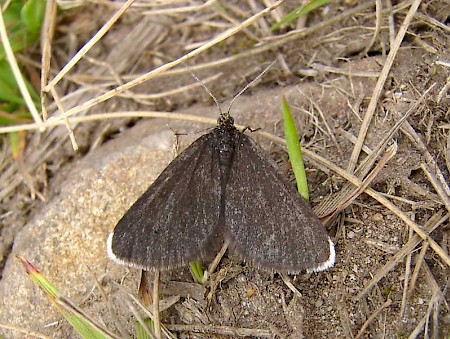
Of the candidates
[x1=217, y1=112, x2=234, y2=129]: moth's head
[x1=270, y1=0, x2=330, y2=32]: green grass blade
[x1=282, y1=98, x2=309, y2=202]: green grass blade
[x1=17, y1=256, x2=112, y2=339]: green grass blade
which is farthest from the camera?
[x1=270, y1=0, x2=330, y2=32]: green grass blade

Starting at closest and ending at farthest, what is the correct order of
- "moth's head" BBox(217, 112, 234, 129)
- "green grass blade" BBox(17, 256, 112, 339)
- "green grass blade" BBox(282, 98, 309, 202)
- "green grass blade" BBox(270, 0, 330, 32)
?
"green grass blade" BBox(17, 256, 112, 339)
"green grass blade" BBox(282, 98, 309, 202)
"moth's head" BBox(217, 112, 234, 129)
"green grass blade" BBox(270, 0, 330, 32)

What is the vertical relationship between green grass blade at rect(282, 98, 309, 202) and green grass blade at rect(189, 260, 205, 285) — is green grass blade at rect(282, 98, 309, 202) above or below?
above

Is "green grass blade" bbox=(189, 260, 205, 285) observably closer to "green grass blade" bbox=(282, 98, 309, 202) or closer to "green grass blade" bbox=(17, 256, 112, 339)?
"green grass blade" bbox=(17, 256, 112, 339)

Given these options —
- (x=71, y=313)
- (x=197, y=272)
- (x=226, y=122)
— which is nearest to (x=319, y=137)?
(x=226, y=122)

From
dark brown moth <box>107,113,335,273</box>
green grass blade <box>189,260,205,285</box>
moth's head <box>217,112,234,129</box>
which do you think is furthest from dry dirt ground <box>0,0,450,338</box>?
moth's head <box>217,112,234,129</box>

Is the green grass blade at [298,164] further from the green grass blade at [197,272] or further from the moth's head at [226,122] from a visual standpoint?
the green grass blade at [197,272]

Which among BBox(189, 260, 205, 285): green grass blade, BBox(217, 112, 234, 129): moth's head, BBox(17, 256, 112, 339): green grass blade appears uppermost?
BBox(217, 112, 234, 129): moth's head

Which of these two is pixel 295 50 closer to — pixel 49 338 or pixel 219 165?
pixel 219 165

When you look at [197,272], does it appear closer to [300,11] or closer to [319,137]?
[319,137]

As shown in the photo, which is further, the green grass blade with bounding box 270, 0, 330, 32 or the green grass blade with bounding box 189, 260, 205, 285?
the green grass blade with bounding box 270, 0, 330, 32

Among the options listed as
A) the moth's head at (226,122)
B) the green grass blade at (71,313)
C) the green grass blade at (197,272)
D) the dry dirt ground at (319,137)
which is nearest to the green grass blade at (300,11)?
the dry dirt ground at (319,137)
